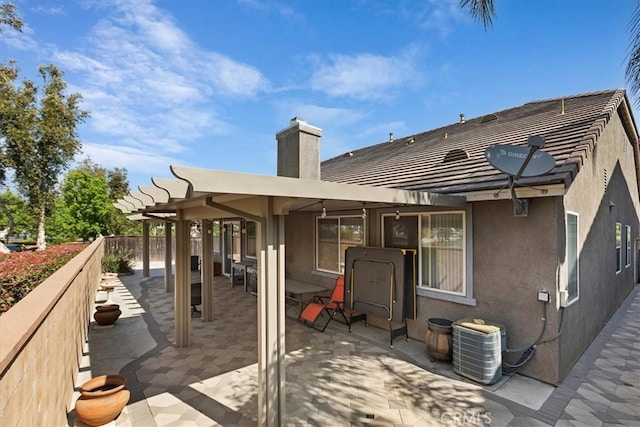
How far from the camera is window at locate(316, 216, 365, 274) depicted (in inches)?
318

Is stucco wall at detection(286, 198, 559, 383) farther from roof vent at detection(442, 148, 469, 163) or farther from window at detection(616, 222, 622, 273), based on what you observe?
window at detection(616, 222, 622, 273)

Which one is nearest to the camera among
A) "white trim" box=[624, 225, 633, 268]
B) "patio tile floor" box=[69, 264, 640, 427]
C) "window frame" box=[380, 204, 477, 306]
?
"patio tile floor" box=[69, 264, 640, 427]

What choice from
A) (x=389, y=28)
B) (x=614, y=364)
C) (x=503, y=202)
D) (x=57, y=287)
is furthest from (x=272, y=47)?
(x=614, y=364)

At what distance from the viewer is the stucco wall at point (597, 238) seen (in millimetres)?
5418

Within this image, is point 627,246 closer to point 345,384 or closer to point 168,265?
point 345,384

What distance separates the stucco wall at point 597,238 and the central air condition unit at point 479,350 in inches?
38.0

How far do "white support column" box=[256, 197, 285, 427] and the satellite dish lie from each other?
339 centimetres

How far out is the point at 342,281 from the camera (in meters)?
7.87

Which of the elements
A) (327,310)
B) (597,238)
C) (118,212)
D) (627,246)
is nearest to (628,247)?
(627,246)

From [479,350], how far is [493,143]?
494 cm

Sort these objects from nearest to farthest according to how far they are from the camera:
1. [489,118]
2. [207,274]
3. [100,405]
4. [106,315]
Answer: [100,405]
[106,315]
[207,274]
[489,118]

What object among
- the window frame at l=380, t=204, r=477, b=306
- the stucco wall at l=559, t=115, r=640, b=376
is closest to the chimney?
the window frame at l=380, t=204, r=477, b=306

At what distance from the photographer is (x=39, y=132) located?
63.4 ft

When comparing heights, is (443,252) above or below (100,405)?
above
